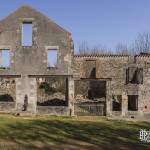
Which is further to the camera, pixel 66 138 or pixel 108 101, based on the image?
pixel 108 101

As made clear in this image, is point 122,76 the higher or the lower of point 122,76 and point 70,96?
the higher

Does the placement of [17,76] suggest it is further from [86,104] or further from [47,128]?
[47,128]

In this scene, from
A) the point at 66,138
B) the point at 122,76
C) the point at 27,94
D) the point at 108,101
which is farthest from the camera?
the point at 122,76

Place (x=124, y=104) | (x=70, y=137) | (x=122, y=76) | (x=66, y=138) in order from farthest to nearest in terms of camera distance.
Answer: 1. (x=122, y=76)
2. (x=124, y=104)
3. (x=70, y=137)
4. (x=66, y=138)

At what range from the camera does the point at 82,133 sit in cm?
2198

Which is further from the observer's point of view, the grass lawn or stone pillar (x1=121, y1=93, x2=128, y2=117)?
stone pillar (x1=121, y1=93, x2=128, y2=117)

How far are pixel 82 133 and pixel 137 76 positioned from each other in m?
18.8

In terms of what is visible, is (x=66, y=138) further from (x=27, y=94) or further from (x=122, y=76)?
(x=122, y=76)

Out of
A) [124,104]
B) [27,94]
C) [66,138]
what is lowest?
[66,138]

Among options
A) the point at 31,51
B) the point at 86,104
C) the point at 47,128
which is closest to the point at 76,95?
the point at 86,104

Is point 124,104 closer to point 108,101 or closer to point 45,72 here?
point 108,101

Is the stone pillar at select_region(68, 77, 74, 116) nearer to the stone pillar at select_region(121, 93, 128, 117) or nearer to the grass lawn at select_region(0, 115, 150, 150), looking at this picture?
the stone pillar at select_region(121, 93, 128, 117)

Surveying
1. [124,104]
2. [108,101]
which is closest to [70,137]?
[108,101]

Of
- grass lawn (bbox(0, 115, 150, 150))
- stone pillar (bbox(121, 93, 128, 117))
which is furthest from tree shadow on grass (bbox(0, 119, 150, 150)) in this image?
stone pillar (bbox(121, 93, 128, 117))
